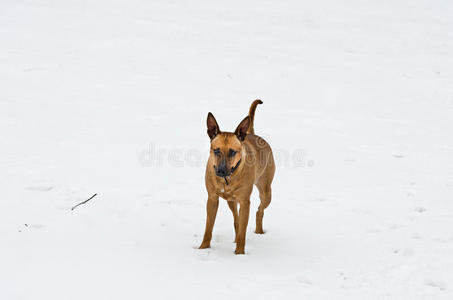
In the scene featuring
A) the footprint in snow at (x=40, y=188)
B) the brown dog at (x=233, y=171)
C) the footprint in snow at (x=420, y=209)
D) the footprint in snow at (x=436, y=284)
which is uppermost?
the brown dog at (x=233, y=171)

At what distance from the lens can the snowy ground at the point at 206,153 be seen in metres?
4.65

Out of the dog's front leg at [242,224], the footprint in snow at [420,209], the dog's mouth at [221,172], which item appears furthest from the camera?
the footprint in snow at [420,209]

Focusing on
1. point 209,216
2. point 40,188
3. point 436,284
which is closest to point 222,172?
point 209,216

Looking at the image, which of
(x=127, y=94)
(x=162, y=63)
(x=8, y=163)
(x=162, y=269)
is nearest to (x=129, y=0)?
(x=162, y=63)

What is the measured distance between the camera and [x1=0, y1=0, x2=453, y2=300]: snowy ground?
4.65 m

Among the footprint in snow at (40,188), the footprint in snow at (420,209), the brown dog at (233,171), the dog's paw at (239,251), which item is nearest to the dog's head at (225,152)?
the brown dog at (233,171)

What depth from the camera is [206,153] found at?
9188mm

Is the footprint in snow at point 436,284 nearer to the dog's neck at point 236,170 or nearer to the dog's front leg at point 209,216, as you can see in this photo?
the dog's neck at point 236,170

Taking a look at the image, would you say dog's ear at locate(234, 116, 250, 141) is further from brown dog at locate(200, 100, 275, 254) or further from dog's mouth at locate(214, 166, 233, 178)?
dog's mouth at locate(214, 166, 233, 178)

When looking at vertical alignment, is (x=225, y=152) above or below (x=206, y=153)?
above

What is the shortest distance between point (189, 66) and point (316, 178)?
8.60 m

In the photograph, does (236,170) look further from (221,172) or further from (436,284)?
(436,284)

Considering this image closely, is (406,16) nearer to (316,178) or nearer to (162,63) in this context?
(162,63)

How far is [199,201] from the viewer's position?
22.5ft
